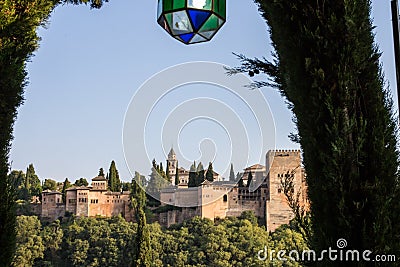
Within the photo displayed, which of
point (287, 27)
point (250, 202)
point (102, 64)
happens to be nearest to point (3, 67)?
point (287, 27)

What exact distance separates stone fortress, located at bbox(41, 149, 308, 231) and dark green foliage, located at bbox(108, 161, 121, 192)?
1652 millimetres

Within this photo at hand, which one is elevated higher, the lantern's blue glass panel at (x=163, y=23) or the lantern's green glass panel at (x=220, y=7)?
the lantern's green glass panel at (x=220, y=7)

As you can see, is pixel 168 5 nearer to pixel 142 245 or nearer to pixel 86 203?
pixel 142 245

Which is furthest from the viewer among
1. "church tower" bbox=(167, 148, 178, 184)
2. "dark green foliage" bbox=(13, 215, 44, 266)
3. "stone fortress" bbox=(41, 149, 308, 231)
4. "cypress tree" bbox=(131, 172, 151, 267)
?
"church tower" bbox=(167, 148, 178, 184)

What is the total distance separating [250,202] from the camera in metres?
28.1

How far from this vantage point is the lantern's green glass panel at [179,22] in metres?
1.29

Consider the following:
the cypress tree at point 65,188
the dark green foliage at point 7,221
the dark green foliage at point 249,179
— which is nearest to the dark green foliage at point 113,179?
the cypress tree at point 65,188

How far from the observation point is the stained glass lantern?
1271mm

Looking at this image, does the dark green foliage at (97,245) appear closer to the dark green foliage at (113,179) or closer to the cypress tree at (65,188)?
the cypress tree at (65,188)

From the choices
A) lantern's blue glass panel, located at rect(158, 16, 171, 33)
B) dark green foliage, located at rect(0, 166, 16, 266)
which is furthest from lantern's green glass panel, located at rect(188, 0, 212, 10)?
dark green foliage, located at rect(0, 166, 16, 266)

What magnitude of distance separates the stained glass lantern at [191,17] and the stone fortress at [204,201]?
75.1ft

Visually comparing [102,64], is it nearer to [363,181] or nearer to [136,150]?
[136,150]

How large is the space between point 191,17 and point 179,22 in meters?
0.05

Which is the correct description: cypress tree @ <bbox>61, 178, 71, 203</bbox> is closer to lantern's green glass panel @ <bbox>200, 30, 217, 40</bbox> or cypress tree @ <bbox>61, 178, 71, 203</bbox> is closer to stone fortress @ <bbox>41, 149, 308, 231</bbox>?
stone fortress @ <bbox>41, 149, 308, 231</bbox>
